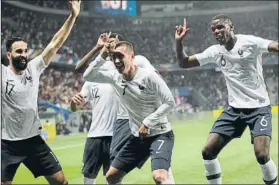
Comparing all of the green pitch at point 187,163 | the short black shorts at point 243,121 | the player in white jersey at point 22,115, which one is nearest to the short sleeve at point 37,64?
the player in white jersey at point 22,115

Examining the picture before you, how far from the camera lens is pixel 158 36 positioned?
17109mm

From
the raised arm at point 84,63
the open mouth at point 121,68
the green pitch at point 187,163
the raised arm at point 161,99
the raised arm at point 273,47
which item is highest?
the raised arm at point 273,47

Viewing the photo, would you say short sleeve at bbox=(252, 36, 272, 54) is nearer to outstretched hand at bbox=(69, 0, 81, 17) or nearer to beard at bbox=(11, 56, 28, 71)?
outstretched hand at bbox=(69, 0, 81, 17)

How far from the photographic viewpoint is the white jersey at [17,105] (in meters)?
3.75

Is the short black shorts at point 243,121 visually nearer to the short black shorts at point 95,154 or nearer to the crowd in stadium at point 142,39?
the short black shorts at point 95,154

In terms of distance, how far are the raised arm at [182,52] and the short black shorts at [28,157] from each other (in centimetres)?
135

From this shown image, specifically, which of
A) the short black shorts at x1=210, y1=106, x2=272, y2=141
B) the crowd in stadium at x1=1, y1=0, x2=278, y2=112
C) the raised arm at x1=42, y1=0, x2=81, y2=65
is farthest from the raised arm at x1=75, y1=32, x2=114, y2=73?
the crowd in stadium at x1=1, y1=0, x2=278, y2=112

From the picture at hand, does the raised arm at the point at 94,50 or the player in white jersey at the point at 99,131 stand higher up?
the raised arm at the point at 94,50

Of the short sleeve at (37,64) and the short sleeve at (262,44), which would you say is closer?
the short sleeve at (37,64)

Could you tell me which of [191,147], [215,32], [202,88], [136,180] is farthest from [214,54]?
[202,88]

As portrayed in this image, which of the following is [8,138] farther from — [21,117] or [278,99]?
[278,99]

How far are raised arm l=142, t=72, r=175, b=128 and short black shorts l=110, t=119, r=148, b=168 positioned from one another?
537mm

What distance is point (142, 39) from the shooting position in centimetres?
1339

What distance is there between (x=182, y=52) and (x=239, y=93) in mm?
592
